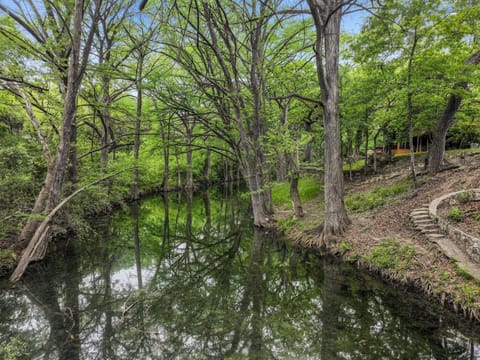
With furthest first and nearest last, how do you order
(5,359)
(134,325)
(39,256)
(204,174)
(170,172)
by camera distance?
1. (204,174)
2. (170,172)
3. (39,256)
4. (134,325)
5. (5,359)

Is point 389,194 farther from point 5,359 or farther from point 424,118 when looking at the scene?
point 5,359

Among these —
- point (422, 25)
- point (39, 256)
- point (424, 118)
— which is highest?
point (422, 25)

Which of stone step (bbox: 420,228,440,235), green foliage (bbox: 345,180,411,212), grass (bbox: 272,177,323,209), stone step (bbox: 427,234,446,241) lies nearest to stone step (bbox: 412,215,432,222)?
stone step (bbox: 420,228,440,235)

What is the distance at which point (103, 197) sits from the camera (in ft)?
40.4

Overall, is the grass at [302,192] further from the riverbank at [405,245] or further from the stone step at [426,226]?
the stone step at [426,226]

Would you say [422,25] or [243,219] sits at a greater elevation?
[422,25]

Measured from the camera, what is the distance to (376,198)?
1239 centimetres

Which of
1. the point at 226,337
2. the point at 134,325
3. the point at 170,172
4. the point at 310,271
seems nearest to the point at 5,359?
the point at 134,325

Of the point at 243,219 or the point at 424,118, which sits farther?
the point at 243,219

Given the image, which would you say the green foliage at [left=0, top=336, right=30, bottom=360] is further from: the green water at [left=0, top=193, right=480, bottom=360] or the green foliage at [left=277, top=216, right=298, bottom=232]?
the green foliage at [left=277, top=216, right=298, bottom=232]

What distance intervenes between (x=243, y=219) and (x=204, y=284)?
9473 mm

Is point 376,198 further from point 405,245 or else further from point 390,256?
point 390,256

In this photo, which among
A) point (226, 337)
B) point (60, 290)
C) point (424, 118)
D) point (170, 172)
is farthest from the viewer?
point (170, 172)

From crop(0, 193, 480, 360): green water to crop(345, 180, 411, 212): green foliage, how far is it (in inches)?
178
